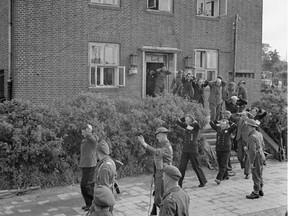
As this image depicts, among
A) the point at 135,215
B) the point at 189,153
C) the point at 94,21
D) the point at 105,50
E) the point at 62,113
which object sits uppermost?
the point at 94,21

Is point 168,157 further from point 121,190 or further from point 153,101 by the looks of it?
point 153,101

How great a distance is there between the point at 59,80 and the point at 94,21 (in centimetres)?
292

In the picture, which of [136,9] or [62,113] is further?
[136,9]

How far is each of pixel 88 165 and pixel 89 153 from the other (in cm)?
26

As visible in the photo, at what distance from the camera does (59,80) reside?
1627 centimetres

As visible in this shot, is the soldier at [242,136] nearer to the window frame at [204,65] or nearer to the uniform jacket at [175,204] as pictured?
the uniform jacket at [175,204]

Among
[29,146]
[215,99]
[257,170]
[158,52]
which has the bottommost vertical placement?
[257,170]

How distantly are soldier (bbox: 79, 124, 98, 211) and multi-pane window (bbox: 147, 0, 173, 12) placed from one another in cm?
1106

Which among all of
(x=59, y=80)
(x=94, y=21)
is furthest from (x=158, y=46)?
(x=59, y=80)

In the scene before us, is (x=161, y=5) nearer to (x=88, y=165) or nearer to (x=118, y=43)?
(x=118, y=43)

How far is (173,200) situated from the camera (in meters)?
4.89

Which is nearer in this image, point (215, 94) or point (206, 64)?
point (215, 94)

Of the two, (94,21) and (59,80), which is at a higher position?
(94,21)

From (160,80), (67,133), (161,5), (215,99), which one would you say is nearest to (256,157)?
(67,133)
